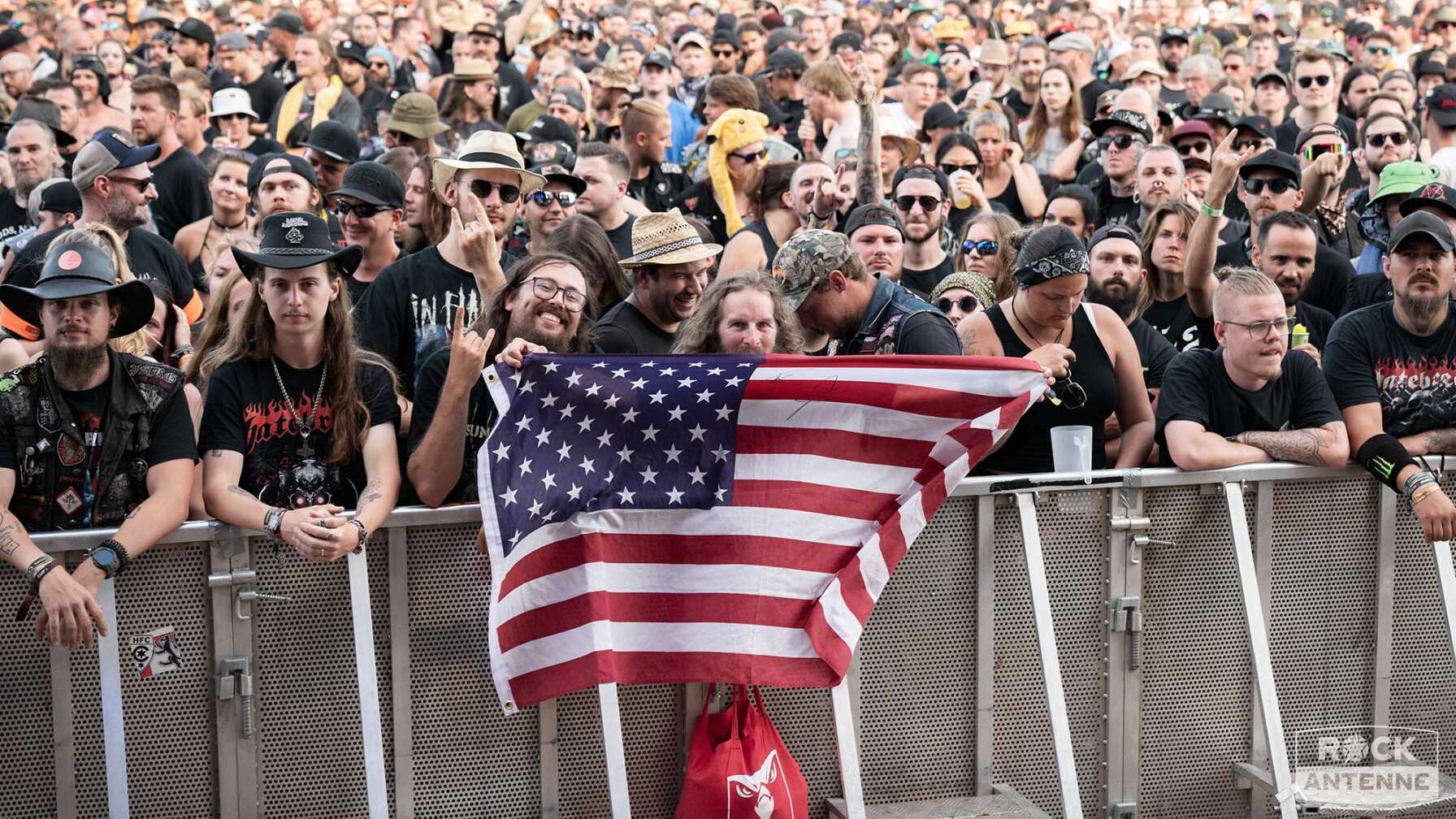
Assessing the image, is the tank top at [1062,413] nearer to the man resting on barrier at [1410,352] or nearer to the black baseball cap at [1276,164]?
the man resting on barrier at [1410,352]

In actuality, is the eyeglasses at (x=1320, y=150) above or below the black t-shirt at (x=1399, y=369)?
above

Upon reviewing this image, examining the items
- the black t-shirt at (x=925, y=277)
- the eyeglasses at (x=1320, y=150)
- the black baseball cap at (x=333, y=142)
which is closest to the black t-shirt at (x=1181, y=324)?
the black t-shirt at (x=925, y=277)

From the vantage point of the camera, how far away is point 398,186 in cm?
798

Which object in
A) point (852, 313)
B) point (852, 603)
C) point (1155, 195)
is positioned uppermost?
point (1155, 195)

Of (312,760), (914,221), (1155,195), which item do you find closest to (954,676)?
(312,760)

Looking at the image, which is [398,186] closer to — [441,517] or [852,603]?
[441,517]

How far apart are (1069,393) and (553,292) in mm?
1978

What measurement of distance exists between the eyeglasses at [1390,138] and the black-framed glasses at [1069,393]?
16.9 feet

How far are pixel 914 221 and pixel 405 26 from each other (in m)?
10.2

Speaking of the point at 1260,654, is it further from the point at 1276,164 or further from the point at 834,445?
the point at 1276,164

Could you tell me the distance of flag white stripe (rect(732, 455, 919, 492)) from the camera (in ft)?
17.8

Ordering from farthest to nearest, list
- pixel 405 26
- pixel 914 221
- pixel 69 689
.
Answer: pixel 405 26, pixel 914 221, pixel 69 689

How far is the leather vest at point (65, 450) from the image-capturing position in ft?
17.0

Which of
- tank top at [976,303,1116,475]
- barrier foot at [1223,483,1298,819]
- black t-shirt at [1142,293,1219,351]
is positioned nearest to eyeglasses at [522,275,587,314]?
tank top at [976,303,1116,475]
